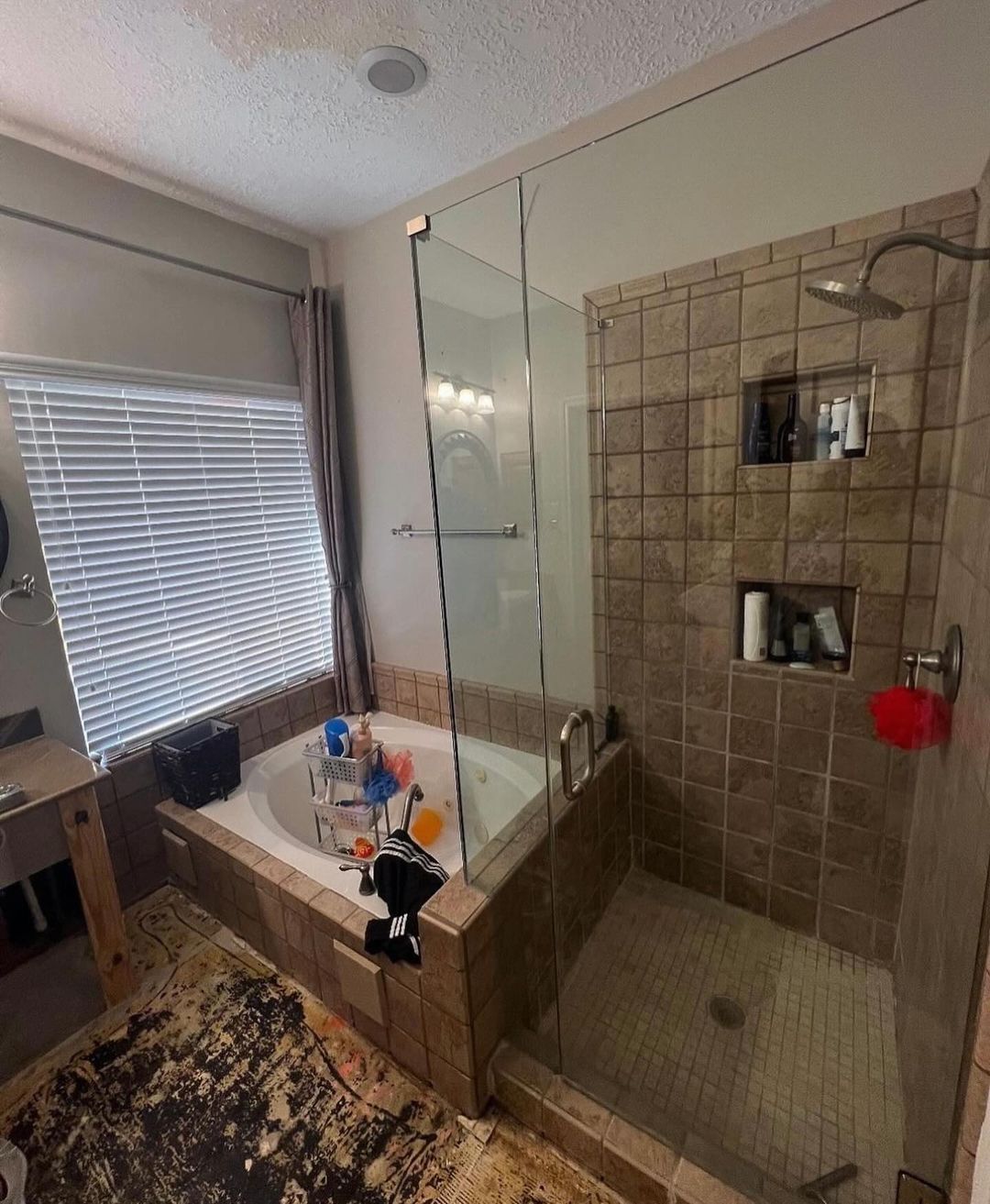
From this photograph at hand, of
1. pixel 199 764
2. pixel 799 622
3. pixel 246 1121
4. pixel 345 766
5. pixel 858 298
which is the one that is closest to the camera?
pixel 858 298

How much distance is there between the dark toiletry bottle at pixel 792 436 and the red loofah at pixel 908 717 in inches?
27.2

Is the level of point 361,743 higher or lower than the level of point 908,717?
lower

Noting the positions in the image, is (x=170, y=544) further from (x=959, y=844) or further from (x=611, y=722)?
(x=959, y=844)

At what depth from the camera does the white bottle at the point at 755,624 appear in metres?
1.61

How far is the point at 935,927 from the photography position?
1.05m

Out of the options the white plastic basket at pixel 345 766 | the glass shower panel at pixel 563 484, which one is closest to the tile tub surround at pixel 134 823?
the white plastic basket at pixel 345 766

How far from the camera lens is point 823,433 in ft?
4.79

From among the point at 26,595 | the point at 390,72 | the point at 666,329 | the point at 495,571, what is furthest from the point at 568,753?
the point at 390,72

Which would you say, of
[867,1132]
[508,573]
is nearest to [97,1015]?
[508,573]

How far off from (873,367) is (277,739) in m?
2.52

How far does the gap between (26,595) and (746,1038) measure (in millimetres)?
2449

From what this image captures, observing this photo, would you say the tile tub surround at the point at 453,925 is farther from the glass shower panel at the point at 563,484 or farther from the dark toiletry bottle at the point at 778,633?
the dark toiletry bottle at the point at 778,633

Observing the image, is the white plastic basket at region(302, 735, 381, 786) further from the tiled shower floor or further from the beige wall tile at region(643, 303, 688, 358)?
the beige wall tile at region(643, 303, 688, 358)

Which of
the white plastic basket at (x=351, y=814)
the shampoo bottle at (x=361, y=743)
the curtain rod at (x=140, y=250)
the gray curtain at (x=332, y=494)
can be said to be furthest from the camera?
the gray curtain at (x=332, y=494)
